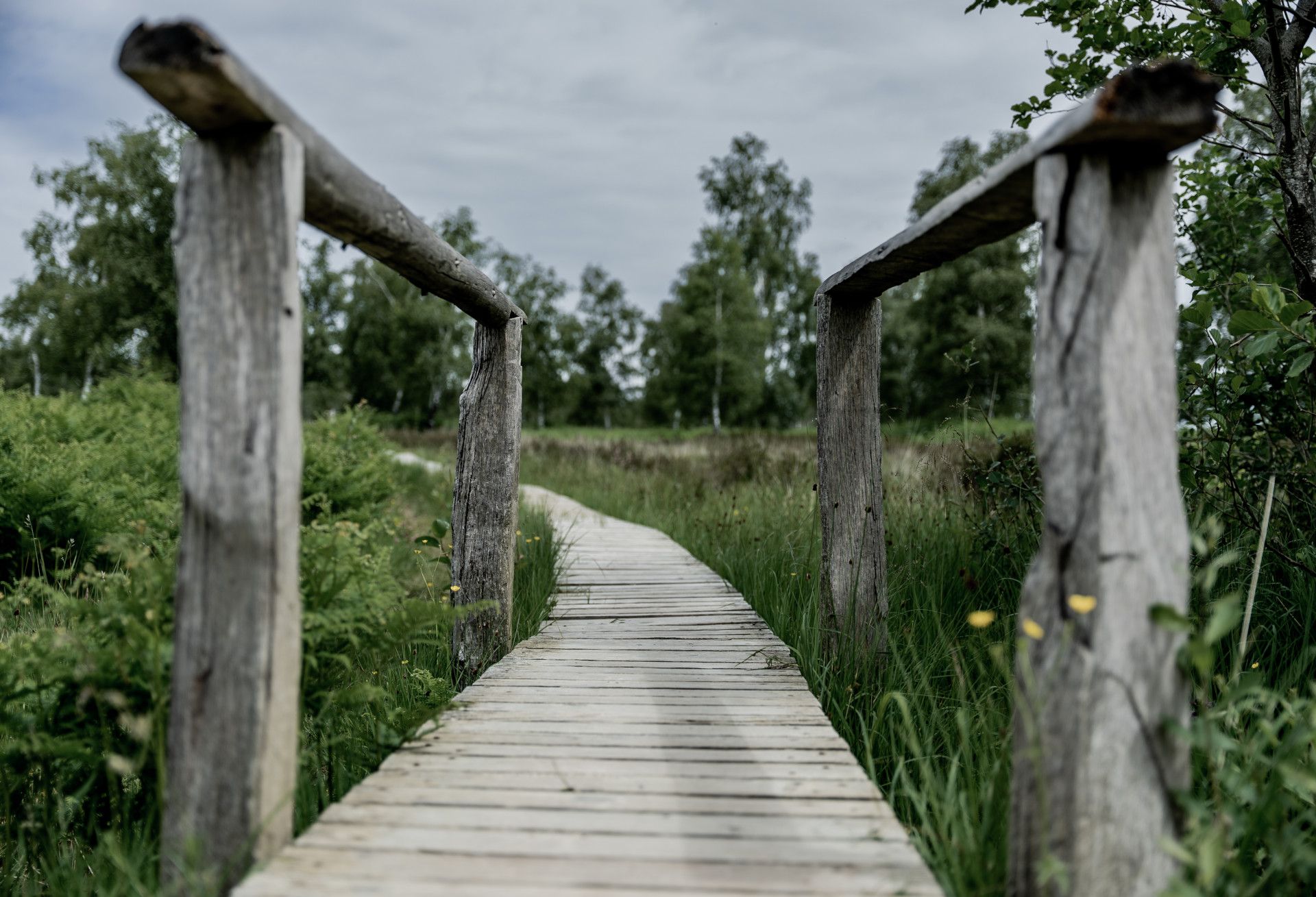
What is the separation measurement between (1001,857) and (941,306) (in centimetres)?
2676

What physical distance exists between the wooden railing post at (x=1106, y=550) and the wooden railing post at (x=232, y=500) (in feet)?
4.97

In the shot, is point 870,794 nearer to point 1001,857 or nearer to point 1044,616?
point 1001,857

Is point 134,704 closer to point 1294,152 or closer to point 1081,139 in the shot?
point 1081,139

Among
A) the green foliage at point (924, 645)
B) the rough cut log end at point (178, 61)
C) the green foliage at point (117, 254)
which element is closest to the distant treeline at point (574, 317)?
the green foliage at point (117, 254)

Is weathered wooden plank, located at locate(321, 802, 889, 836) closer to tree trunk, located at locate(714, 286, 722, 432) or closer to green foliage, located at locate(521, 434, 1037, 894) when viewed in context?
green foliage, located at locate(521, 434, 1037, 894)

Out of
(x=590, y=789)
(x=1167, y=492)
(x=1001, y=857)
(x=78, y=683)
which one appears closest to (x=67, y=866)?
(x=78, y=683)

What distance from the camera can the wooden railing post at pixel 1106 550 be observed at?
1.46 m

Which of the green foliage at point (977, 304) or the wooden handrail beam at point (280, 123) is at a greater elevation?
the green foliage at point (977, 304)

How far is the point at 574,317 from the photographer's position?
45719mm

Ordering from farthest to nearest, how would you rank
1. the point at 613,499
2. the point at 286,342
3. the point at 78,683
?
1. the point at 613,499
2. the point at 78,683
3. the point at 286,342

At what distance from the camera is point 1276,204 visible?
12.1ft

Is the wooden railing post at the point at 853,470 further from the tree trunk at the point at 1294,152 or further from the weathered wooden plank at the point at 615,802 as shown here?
the tree trunk at the point at 1294,152

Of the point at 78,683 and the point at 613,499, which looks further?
the point at 613,499

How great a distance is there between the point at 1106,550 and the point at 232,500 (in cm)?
170
